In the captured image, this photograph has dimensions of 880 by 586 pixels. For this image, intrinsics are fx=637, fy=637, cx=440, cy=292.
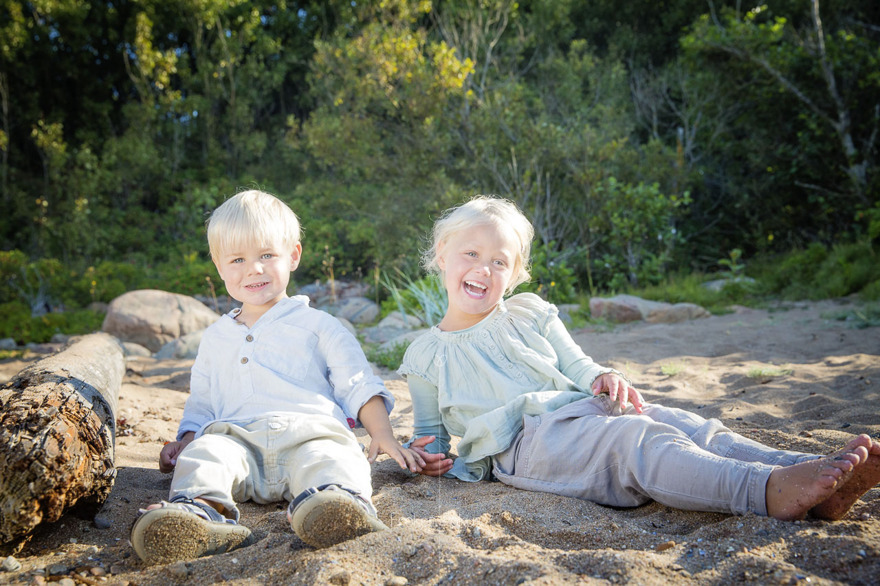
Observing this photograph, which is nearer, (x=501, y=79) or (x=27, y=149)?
(x=501, y=79)

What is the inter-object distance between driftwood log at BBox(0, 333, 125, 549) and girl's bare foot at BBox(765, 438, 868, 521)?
6.61 feet

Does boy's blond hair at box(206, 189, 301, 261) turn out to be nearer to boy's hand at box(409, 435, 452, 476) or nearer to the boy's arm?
the boy's arm

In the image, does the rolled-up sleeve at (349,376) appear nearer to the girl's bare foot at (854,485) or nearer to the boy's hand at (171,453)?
the boy's hand at (171,453)

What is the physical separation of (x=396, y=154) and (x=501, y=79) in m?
3.04

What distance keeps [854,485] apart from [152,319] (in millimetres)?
6706

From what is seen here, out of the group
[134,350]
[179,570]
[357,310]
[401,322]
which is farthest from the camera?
[357,310]

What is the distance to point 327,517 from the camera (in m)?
1.71

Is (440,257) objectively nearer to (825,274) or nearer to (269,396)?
(269,396)

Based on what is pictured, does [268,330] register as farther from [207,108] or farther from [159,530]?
[207,108]

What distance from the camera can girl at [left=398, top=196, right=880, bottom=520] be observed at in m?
1.77

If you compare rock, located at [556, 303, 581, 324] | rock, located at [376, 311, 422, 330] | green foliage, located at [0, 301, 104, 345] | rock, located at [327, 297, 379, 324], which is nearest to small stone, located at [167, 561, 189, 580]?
rock, located at [376, 311, 422, 330]

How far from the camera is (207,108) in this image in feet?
47.1

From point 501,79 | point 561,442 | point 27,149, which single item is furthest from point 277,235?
point 27,149

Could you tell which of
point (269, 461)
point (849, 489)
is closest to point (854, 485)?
point (849, 489)
